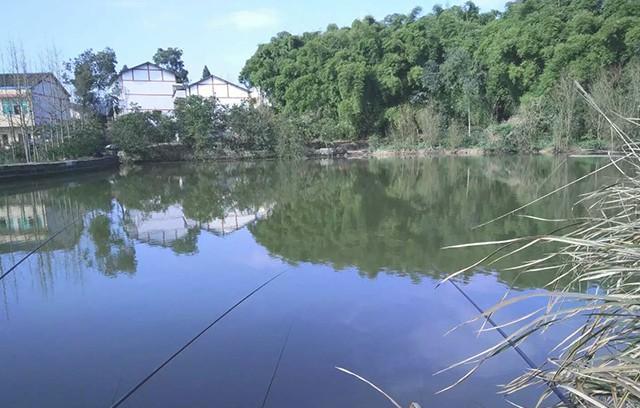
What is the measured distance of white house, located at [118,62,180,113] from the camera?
114ft

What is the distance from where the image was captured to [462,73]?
1112 inches

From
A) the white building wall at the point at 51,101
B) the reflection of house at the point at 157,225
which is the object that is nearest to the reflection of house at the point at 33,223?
the reflection of house at the point at 157,225

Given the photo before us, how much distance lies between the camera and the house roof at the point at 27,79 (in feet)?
69.9

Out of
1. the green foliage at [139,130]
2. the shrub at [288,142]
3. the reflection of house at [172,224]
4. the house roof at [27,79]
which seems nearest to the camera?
the reflection of house at [172,224]

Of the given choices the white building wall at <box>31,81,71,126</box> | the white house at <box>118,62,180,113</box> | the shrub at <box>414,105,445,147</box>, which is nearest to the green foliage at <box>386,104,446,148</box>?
the shrub at <box>414,105,445,147</box>

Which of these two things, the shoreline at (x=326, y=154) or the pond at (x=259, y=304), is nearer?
the pond at (x=259, y=304)

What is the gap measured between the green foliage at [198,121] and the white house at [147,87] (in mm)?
8442

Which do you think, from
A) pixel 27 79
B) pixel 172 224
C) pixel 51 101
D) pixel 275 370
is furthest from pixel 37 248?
pixel 51 101

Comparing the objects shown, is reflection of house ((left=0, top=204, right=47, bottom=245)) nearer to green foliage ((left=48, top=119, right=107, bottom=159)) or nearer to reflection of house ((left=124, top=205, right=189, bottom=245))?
reflection of house ((left=124, top=205, right=189, bottom=245))

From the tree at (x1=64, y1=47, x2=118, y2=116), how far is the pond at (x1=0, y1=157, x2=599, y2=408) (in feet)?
81.9

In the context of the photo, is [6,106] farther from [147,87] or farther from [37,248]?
[37,248]

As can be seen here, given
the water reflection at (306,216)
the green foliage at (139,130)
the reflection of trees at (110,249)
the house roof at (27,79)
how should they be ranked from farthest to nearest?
the green foliage at (139,130) < the house roof at (27,79) < the water reflection at (306,216) < the reflection of trees at (110,249)

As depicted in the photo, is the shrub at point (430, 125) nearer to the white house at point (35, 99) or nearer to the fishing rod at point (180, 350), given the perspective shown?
the white house at point (35, 99)

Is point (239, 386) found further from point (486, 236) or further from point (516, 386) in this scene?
point (486, 236)
